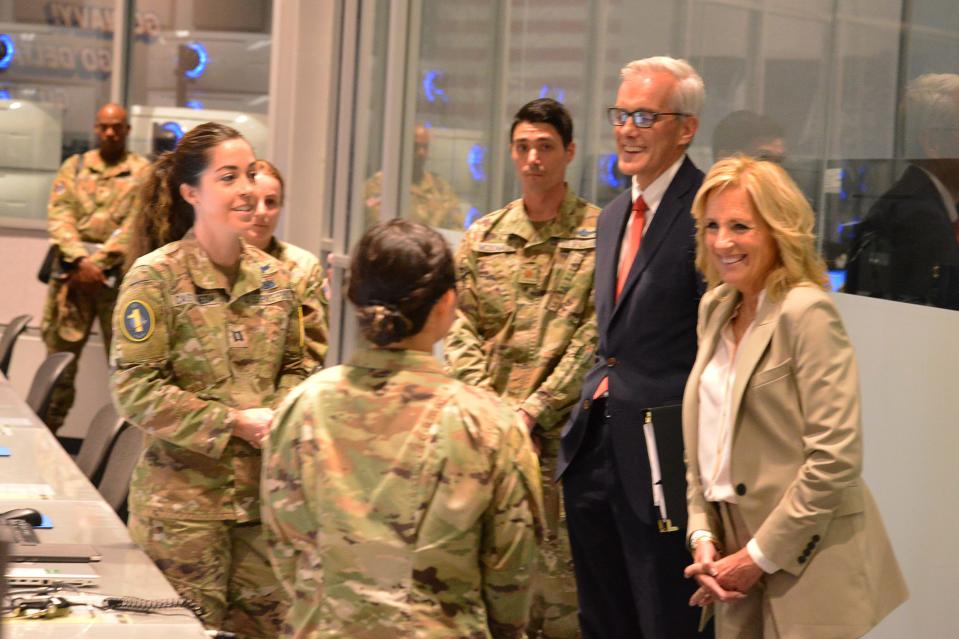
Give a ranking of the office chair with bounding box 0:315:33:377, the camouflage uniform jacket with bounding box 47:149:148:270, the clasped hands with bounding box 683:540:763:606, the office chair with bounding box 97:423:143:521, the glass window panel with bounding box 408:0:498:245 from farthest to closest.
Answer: the camouflage uniform jacket with bounding box 47:149:148:270 < the office chair with bounding box 0:315:33:377 < the glass window panel with bounding box 408:0:498:245 < the office chair with bounding box 97:423:143:521 < the clasped hands with bounding box 683:540:763:606

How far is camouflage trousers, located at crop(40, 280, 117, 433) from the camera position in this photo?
8.09 metres

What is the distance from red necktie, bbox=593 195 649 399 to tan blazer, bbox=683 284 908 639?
2.29ft

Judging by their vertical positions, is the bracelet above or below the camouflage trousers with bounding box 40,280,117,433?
above

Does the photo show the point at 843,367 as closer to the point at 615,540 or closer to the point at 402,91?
the point at 615,540

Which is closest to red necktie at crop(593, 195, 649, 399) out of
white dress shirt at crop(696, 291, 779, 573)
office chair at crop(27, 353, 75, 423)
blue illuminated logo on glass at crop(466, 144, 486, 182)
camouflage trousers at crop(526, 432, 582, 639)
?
white dress shirt at crop(696, 291, 779, 573)

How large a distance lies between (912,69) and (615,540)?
56.5 inches

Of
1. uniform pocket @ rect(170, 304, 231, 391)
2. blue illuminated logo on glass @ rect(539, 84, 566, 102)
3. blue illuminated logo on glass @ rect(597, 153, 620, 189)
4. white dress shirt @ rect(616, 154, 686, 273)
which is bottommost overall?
uniform pocket @ rect(170, 304, 231, 391)

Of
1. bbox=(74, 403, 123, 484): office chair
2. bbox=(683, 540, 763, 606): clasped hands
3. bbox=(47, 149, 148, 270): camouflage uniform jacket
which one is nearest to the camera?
bbox=(683, 540, 763, 606): clasped hands

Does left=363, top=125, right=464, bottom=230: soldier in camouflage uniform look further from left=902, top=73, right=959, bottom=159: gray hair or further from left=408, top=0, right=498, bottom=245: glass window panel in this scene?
left=902, top=73, right=959, bottom=159: gray hair

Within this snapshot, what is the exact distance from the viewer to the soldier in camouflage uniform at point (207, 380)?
306 centimetres

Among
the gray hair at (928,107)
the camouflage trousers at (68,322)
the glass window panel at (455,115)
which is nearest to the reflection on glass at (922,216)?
the gray hair at (928,107)

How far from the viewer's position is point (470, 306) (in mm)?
4039

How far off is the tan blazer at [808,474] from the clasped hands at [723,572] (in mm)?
49

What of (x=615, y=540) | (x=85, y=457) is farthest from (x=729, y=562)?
(x=85, y=457)
